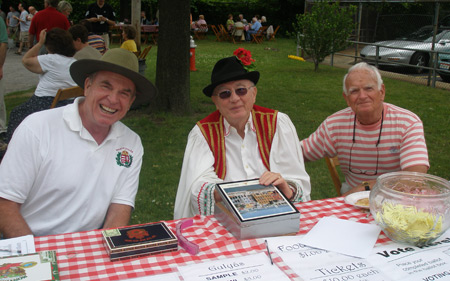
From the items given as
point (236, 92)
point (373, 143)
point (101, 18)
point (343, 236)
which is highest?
point (101, 18)

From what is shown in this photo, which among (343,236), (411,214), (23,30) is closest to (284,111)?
(343,236)

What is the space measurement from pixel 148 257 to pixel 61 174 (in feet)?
2.70

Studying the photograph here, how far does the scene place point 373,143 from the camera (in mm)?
3129

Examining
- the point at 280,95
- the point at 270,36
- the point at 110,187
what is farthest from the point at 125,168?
the point at 270,36

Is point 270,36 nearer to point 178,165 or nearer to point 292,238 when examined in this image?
point 178,165

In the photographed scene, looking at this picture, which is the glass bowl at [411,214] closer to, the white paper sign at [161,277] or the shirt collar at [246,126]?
the white paper sign at [161,277]

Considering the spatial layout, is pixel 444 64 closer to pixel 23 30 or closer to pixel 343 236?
pixel 343 236

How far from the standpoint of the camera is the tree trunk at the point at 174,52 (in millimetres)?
7449

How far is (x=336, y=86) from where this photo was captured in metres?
→ 11.2

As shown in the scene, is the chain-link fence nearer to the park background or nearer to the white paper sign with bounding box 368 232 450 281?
the park background

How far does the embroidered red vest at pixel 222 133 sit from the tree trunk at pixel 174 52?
15.7 ft

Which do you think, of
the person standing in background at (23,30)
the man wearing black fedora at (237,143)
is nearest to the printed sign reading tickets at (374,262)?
the man wearing black fedora at (237,143)

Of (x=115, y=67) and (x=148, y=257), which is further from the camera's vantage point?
(x=115, y=67)

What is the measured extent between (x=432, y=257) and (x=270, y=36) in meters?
25.4
